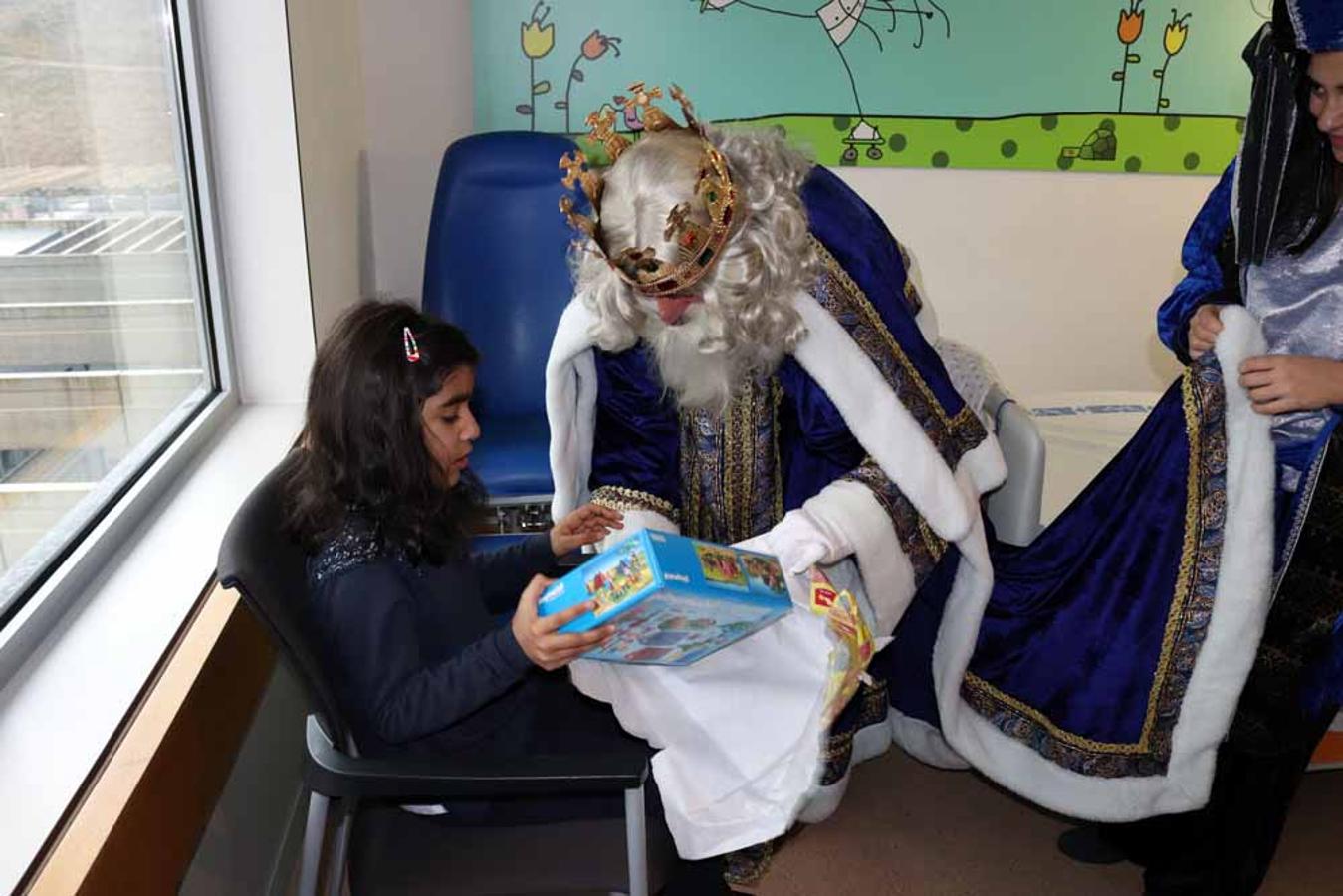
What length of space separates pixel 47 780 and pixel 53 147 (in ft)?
3.24

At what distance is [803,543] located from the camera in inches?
61.1

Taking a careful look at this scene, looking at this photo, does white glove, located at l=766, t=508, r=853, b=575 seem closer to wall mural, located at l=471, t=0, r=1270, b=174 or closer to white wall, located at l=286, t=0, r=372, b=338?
white wall, located at l=286, t=0, r=372, b=338

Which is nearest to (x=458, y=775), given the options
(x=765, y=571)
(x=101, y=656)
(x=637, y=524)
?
(x=765, y=571)

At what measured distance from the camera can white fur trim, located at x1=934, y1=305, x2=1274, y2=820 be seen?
1.64 m

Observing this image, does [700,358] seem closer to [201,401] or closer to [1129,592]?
[1129,592]

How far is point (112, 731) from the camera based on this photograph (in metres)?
1.22

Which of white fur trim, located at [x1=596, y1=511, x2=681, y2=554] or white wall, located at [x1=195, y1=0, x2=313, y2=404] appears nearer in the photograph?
white fur trim, located at [x1=596, y1=511, x2=681, y2=554]

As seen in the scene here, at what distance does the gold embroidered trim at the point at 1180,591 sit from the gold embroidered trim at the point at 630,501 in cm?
73

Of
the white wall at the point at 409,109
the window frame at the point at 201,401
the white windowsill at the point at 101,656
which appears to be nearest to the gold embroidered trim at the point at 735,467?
the white windowsill at the point at 101,656

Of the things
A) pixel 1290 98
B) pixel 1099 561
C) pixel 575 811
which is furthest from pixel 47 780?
pixel 1290 98

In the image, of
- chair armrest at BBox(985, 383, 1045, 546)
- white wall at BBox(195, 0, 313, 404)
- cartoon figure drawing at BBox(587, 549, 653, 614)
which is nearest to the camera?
cartoon figure drawing at BBox(587, 549, 653, 614)

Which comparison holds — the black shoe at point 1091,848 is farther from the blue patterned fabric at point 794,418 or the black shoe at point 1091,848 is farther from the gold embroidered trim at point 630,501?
the gold embroidered trim at point 630,501

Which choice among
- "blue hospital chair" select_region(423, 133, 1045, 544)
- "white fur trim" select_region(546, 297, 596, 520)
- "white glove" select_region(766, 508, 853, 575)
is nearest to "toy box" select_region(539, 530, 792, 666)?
"white glove" select_region(766, 508, 853, 575)

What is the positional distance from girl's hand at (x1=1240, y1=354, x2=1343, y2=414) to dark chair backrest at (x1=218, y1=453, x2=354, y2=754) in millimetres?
1303
